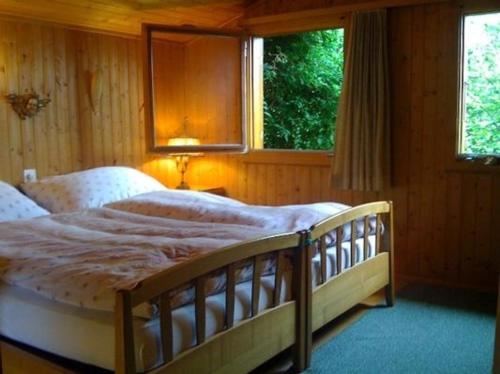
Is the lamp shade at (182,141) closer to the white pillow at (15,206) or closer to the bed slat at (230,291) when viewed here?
the white pillow at (15,206)

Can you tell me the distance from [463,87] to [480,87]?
111 mm

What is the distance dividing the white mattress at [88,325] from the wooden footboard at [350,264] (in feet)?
1.27

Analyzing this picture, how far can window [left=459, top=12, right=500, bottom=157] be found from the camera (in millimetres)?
3811

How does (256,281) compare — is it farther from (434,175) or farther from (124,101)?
(124,101)

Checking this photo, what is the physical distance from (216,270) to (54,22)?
2.73m

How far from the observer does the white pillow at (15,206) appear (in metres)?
3.47

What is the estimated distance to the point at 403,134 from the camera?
4113 millimetres

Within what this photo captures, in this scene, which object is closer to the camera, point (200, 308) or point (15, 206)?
point (200, 308)

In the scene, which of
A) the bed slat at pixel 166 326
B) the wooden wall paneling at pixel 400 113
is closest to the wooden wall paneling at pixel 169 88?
the wooden wall paneling at pixel 400 113

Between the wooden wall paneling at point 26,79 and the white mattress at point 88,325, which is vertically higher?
the wooden wall paneling at point 26,79

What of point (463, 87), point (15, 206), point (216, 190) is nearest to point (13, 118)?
point (15, 206)


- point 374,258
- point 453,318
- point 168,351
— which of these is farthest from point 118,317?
point 453,318

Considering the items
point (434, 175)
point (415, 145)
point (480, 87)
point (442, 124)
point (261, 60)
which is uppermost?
point (261, 60)

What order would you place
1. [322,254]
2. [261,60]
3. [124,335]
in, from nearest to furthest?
[124,335] < [322,254] < [261,60]
